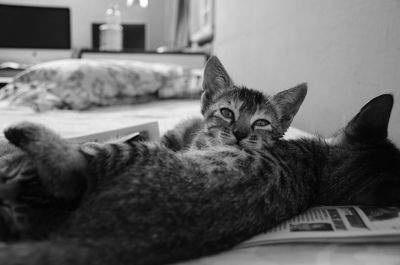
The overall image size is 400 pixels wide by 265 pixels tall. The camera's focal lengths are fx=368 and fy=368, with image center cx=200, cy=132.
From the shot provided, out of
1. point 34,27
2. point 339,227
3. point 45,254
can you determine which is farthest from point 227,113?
point 34,27

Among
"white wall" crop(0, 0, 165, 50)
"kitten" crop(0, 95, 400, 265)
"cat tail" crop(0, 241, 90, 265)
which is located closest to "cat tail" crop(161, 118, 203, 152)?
"kitten" crop(0, 95, 400, 265)

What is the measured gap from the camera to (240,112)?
3.92 feet

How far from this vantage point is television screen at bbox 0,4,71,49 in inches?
219

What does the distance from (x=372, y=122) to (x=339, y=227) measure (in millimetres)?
360

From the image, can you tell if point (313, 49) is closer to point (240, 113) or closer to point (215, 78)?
point (215, 78)

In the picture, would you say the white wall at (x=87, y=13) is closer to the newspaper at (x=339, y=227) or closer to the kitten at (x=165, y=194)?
the kitten at (x=165, y=194)

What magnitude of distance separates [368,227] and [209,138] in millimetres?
554

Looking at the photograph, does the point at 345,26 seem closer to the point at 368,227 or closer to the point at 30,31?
the point at 368,227

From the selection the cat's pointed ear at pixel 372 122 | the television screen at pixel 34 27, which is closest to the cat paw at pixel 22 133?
the cat's pointed ear at pixel 372 122

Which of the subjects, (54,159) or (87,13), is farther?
(87,13)

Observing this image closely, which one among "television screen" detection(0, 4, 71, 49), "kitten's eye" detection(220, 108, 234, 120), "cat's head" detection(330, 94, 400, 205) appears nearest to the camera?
"cat's head" detection(330, 94, 400, 205)

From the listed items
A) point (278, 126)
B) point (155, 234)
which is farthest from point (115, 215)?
point (278, 126)

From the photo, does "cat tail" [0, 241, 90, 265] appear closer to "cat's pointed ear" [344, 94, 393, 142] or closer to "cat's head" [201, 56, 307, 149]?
"cat's head" [201, 56, 307, 149]

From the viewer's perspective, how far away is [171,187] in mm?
721
